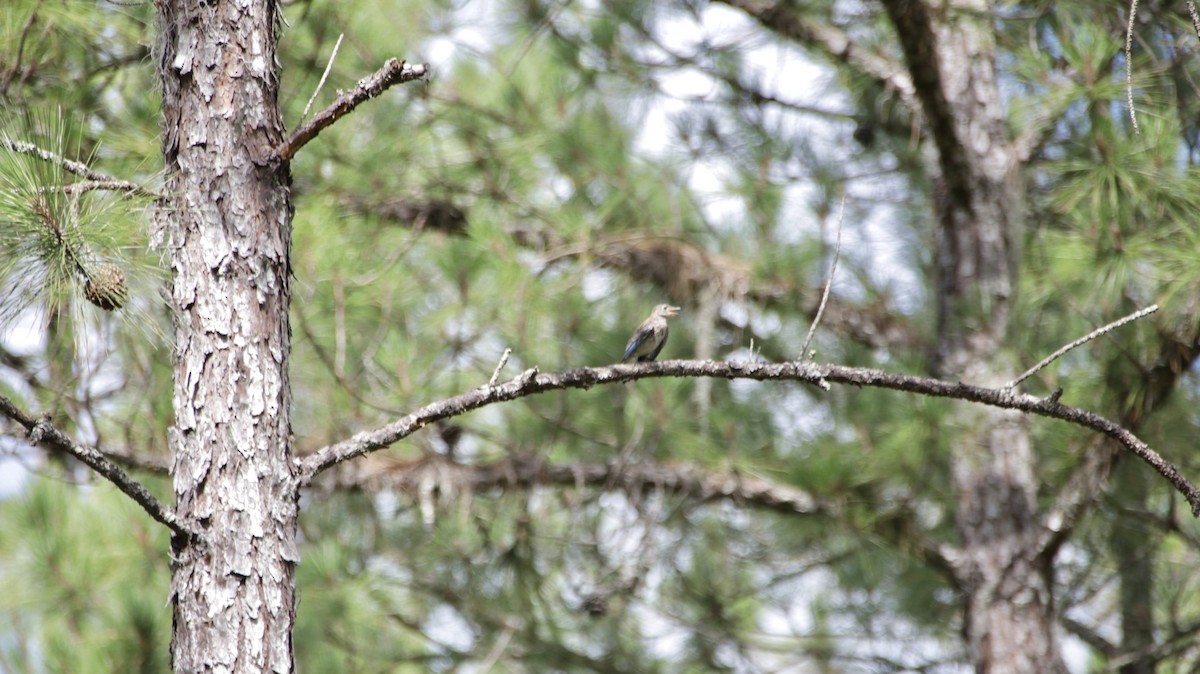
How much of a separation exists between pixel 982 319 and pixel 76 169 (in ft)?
11.2

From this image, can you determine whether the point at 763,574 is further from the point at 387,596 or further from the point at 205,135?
the point at 205,135

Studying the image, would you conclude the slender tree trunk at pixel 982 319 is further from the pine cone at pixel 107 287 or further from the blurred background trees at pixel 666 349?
the pine cone at pixel 107 287

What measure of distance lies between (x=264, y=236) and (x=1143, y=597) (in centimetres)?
445

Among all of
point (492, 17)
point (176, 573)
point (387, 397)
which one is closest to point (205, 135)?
point (176, 573)

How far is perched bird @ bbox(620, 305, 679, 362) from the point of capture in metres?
4.47

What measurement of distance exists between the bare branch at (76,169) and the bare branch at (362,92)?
31 centimetres

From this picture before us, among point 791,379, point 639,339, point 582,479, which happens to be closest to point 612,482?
point 582,479

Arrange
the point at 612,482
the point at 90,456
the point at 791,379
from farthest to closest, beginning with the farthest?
1. the point at 612,482
2. the point at 791,379
3. the point at 90,456

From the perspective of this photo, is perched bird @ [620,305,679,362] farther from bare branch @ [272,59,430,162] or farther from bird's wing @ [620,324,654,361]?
bare branch @ [272,59,430,162]

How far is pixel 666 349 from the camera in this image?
5.72 meters

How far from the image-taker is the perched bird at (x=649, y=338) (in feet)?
14.7

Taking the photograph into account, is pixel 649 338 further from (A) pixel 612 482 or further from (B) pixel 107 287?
(B) pixel 107 287

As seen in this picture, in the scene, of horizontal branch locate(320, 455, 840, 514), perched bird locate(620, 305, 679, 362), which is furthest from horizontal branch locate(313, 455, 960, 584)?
perched bird locate(620, 305, 679, 362)

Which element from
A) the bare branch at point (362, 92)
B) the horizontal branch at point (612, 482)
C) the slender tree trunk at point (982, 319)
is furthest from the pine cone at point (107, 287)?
the slender tree trunk at point (982, 319)
